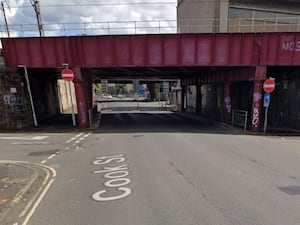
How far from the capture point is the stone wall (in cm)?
1653

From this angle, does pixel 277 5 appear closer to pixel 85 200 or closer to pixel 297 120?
pixel 297 120

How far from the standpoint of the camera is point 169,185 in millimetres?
6020

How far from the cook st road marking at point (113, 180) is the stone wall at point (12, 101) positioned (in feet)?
36.7

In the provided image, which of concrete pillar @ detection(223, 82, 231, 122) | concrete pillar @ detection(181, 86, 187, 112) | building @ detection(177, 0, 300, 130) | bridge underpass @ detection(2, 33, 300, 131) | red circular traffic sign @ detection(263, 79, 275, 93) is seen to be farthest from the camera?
concrete pillar @ detection(181, 86, 187, 112)

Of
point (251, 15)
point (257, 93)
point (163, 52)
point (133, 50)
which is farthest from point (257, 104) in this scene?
point (251, 15)

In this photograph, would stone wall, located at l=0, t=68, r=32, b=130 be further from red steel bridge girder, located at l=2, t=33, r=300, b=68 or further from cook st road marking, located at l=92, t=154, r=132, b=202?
cook st road marking, located at l=92, t=154, r=132, b=202

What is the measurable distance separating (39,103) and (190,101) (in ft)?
68.0

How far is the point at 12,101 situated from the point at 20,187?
1285cm

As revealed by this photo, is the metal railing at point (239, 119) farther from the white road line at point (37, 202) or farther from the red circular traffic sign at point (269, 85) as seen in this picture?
the white road line at point (37, 202)

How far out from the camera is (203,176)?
6.66 meters

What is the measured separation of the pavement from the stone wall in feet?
32.0

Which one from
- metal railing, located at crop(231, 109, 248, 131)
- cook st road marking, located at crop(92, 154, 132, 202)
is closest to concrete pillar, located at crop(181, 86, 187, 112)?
metal railing, located at crop(231, 109, 248, 131)

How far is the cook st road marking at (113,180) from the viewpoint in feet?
17.7

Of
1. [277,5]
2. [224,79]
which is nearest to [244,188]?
[224,79]
